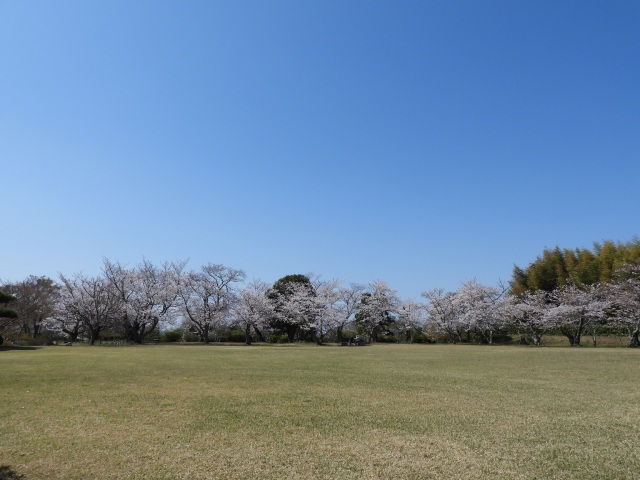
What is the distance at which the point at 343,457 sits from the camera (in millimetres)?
4934

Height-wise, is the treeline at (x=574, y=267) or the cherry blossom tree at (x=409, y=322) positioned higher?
the treeline at (x=574, y=267)

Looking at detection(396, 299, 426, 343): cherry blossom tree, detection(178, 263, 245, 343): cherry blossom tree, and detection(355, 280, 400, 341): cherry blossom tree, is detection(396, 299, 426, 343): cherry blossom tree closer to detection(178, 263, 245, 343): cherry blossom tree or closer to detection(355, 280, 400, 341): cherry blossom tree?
detection(355, 280, 400, 341): cherry blossom tree

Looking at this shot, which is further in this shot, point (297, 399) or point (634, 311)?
point (634, 311)

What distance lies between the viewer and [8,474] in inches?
174

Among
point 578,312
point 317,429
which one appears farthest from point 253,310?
point 317,429

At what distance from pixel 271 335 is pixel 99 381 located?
38036mm

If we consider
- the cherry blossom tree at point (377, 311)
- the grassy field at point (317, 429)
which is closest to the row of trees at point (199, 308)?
the cherry blossom tree at point (377, 311)

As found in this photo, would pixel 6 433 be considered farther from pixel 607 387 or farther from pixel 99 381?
pixel 607 387

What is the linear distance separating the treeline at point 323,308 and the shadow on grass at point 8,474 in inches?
1371

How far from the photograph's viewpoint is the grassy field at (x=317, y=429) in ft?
15.2

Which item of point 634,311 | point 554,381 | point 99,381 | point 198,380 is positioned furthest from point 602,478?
point 634,311

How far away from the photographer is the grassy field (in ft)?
15.2

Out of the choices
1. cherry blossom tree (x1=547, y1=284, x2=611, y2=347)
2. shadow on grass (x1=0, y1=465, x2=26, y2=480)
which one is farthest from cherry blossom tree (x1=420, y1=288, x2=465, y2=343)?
shadow on grass (x1=0, y1=465, x2=26, y2=480)

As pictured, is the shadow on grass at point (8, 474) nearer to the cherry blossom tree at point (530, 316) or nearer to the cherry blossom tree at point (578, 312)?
the cherry blossom tree at point (578, 312)
